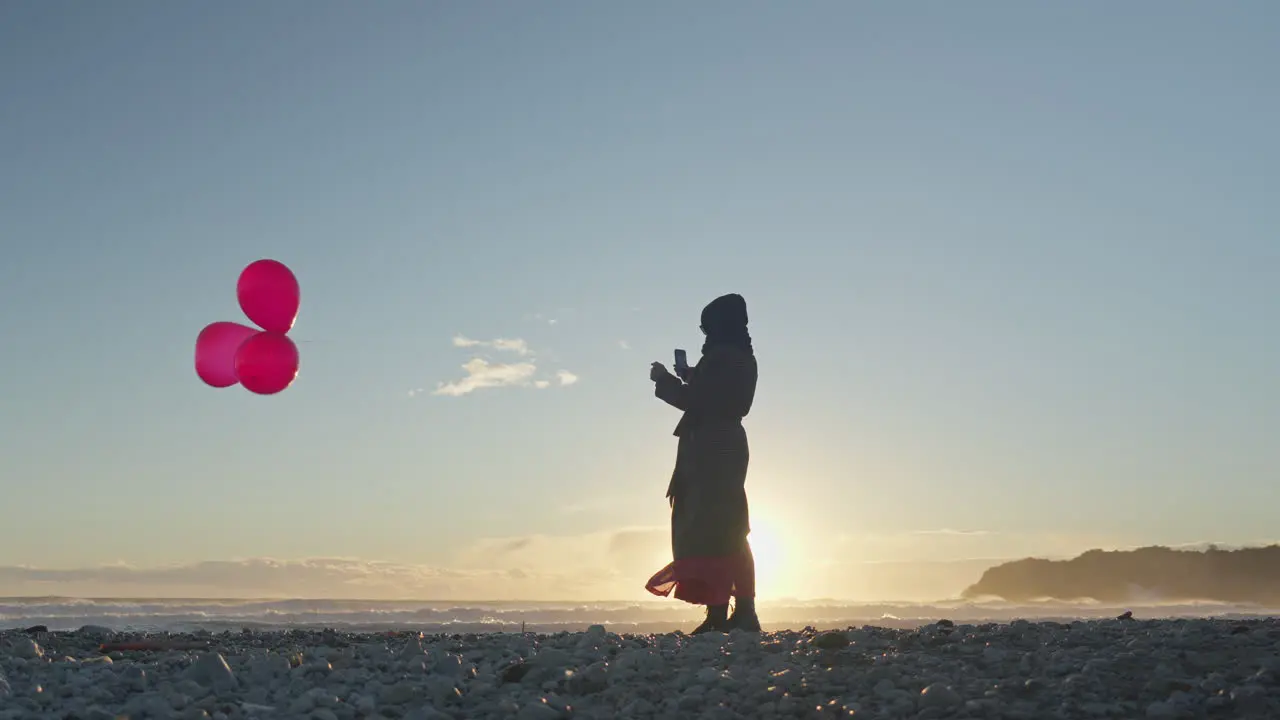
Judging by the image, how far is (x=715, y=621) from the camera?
374 inches

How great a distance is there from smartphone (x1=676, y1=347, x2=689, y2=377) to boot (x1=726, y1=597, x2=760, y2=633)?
7.22ft

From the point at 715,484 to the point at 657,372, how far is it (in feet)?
3.92

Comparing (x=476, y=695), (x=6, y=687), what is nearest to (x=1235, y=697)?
(x=476, y=695)

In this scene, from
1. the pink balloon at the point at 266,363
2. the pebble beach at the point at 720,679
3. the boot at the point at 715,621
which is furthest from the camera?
the pink balloon at the point at 266,363

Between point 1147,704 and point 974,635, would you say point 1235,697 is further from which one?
point 974,635

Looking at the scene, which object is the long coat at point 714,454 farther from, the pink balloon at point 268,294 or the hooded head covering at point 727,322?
the pink balloon at point 268,294

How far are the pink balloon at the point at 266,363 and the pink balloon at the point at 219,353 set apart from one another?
294mm

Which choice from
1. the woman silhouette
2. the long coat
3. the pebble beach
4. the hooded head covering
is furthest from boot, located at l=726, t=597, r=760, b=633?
the hooded head covering

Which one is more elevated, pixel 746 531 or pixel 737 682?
pixel 746 531

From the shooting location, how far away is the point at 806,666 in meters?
6.52

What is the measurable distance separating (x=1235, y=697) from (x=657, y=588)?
17.8ft

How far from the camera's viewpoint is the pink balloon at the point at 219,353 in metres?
10.2

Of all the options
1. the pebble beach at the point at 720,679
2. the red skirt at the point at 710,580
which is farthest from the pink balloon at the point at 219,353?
the red skirt at the point at 710,580

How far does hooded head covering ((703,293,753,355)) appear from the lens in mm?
10086
